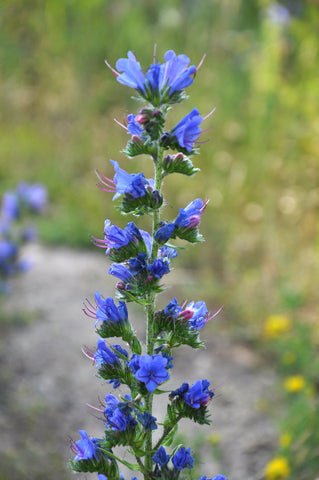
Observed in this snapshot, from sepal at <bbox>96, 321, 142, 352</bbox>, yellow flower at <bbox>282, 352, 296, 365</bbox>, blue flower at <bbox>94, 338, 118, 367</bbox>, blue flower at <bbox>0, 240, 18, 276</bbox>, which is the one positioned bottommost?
blue flower at <bbox>94, 338, 118, 367</bbox>

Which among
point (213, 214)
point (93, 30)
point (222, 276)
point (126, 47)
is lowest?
point (222, 276)

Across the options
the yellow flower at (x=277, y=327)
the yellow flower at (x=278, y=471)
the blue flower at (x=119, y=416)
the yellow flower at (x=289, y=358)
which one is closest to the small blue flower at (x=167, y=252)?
the blue flower at (x=119, y=416)

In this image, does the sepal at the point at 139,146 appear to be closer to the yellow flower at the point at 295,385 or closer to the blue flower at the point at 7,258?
the yellow flower at the point at 295,385

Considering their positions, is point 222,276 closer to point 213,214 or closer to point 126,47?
point 213,214

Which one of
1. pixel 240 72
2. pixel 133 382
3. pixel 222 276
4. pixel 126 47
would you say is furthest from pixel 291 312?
pixel 126 47

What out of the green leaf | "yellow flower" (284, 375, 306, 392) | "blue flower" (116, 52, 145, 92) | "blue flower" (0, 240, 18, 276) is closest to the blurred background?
"yellow flower" (284, 375, 306, 392)

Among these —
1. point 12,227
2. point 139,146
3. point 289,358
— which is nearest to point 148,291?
point 139,146

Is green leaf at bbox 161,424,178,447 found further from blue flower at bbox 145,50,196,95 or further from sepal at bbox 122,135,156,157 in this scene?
blue flower at bbox 145,50,196,95
